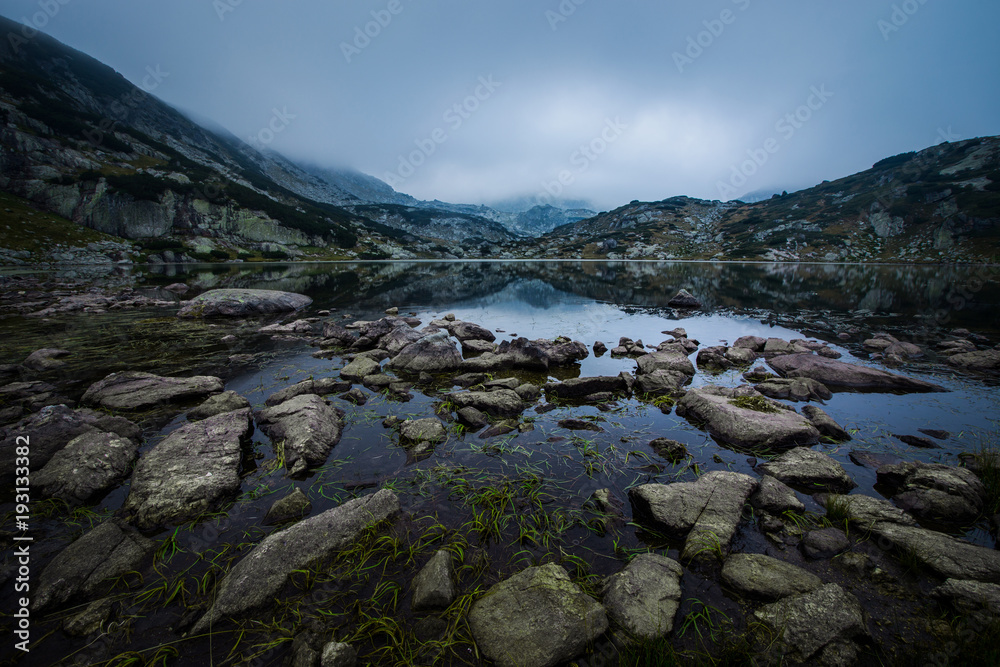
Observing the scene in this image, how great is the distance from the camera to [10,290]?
31156mm

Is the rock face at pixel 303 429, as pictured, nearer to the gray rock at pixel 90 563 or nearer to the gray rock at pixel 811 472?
the gray rock at pixel 90 563

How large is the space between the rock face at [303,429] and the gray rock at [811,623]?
732 cm

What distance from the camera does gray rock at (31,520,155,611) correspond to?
4.09 metres

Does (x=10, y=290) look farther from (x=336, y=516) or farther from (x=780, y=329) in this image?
(x=780, y=329)

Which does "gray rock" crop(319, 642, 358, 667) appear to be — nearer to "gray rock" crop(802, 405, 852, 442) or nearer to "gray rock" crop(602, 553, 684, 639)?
"gray rock" crop(602, 553, 684, 639)

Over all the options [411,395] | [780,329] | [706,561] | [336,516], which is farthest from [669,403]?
[780,329]

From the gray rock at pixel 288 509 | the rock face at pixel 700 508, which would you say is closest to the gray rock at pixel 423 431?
the gray rock at pixel 288 509

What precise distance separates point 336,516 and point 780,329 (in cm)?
2502

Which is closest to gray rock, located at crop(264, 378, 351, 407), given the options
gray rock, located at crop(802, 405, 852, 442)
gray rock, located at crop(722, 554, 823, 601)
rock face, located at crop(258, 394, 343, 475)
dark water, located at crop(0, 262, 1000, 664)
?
rock face, located at crop(258, 394, 343, 475)

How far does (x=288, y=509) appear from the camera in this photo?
18.6ft

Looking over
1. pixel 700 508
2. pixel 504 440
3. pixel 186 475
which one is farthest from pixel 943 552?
pixel 186 475

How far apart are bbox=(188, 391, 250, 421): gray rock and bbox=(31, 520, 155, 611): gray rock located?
155 inches

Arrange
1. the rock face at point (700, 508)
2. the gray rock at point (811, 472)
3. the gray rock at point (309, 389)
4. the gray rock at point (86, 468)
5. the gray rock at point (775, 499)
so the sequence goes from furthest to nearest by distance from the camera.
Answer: the gray rock at point (309, 389) → the gray rock at point (811, 472) → the gray rock at point (86, 468) → the gray rock at point (775, 499) → the rock face at point (700, 508)

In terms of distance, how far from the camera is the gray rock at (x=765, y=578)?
4.25 metres
